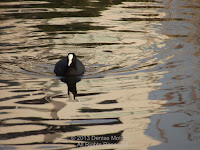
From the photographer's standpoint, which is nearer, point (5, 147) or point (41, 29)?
point (5, 147)

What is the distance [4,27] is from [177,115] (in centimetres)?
704

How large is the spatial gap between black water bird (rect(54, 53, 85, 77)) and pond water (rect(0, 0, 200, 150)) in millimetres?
177

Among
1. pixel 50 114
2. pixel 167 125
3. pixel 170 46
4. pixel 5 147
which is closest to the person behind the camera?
pixel 5 147

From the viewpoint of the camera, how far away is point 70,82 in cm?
785

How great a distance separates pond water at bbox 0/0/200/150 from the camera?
5379mm

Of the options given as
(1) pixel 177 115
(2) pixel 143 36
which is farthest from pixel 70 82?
(2) pixel 143 36

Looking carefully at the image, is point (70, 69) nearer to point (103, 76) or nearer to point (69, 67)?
point (69, 67)

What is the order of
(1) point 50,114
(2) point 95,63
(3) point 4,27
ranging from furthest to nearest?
(3) point 4,27 < (2) point 95,63 < (1) point 50,114

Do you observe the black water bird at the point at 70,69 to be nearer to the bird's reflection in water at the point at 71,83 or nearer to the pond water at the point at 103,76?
the bird's reflection in water at the point at 71,83

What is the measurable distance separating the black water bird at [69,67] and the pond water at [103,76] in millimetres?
177

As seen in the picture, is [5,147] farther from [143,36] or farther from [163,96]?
[143,36]

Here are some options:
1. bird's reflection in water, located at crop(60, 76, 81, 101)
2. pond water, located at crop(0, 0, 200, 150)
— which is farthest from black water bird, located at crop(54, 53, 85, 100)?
pond water, located at crop(0, 0, 200, 150)

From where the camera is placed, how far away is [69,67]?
8148 millimetres

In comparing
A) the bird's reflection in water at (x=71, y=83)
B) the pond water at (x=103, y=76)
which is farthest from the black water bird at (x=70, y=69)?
the pond water at (x=103, y=76)
